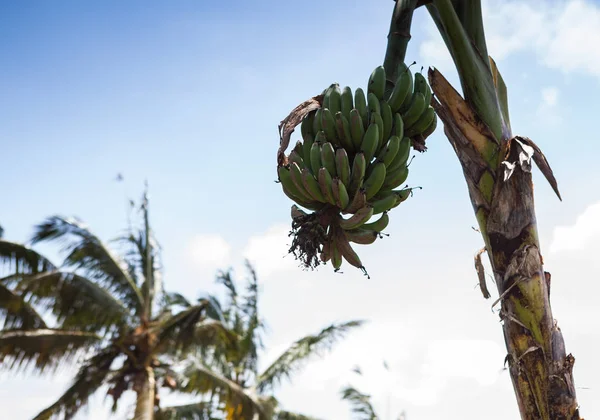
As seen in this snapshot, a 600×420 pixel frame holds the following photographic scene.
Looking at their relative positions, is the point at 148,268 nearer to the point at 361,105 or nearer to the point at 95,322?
the point at 95,322

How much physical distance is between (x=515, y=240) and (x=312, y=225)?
0.86m

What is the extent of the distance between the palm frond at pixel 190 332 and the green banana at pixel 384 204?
706cm

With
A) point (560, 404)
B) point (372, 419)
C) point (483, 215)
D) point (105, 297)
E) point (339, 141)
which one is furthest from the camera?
point (372, 419)

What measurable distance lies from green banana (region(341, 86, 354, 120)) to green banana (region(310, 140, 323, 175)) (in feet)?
0.69

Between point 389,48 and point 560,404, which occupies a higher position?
point 389,48

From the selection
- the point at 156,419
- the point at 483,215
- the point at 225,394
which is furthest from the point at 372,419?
the point at 483,215

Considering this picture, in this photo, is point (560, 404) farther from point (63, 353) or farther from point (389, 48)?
point (63, 353)

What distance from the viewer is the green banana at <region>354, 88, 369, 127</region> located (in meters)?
2.44

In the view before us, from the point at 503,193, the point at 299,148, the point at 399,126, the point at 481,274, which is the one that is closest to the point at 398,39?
the point at 399,126

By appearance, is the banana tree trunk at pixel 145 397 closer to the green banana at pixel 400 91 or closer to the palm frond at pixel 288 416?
the palm frond at pixel 288 416

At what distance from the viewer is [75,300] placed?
339 inches

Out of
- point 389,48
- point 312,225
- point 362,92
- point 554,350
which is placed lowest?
point 554,350

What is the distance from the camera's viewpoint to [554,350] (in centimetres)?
231

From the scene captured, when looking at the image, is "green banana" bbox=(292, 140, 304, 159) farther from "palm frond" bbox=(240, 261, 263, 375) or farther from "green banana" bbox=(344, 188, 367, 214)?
"palm frond" bbox=(240, 261, 263, 375)
